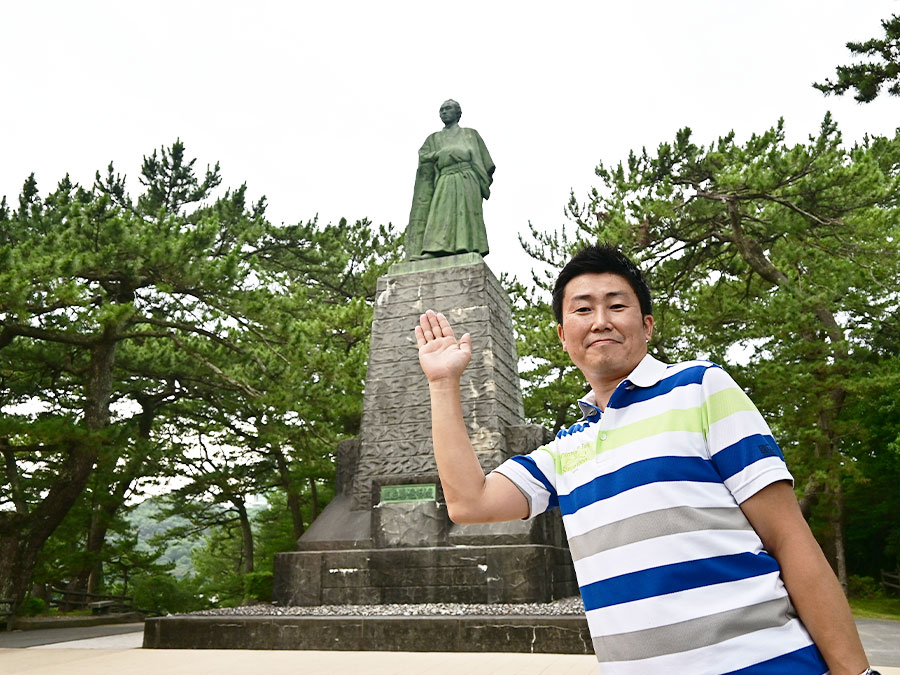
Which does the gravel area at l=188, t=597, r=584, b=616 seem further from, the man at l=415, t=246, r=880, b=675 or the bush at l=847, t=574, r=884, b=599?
the bush at l=847, t=574, r=884, b=599

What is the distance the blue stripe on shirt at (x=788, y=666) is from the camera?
1060mm

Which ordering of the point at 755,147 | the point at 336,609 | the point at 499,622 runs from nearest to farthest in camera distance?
the point at 499,622 → the point at 336,609 → the point at 755,147

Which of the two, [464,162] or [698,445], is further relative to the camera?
[464,162]

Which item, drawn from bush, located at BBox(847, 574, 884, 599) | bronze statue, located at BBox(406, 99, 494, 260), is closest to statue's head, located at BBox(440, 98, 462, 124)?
bronze statue, located at BBox(406, 99, 494, 260)

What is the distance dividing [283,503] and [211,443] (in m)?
6.06

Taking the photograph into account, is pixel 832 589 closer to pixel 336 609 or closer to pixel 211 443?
pixel 336 609

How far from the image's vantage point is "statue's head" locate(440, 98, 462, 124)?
9.80m

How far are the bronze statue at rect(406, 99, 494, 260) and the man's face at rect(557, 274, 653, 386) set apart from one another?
26.1ft

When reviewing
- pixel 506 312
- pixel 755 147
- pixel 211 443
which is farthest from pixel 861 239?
pixel 211 443

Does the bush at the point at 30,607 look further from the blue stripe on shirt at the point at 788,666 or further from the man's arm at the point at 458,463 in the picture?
the blue stripe on shirt at the point at 788,666

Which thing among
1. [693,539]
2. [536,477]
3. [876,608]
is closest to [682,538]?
[693,539]

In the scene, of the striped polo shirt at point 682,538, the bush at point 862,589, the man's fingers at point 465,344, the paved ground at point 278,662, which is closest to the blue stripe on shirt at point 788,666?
A: the striped polo shirt at point 682,538

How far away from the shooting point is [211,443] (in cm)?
1698

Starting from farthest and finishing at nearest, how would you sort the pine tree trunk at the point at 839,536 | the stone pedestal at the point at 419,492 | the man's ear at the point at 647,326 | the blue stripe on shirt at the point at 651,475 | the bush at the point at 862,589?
the bush at the point at 862,589, the pine tree trunk at the point at 839,536, the stone pedestal at the point at 419,492, the man's ear at the point at 647,326, the blue stripe on shirt at the point at 651,475
